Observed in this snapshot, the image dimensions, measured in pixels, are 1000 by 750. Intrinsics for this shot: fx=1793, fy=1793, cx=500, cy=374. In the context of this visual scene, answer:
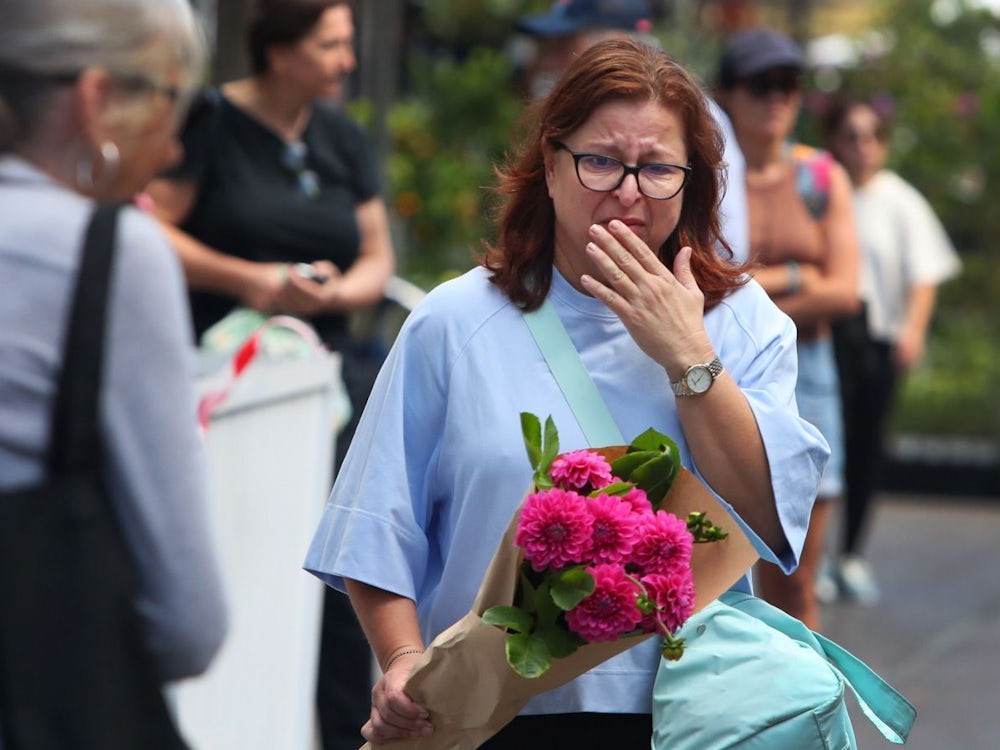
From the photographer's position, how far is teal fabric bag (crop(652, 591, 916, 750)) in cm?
254

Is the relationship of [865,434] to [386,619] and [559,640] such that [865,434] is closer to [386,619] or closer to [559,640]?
[386,619]

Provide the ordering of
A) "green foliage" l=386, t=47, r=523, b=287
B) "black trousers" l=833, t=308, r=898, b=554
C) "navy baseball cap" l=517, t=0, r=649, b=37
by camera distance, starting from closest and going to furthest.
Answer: "navy baseball cap" l=517, t=0, r=649, b=37
"black trousers" l=833, t=308, r=898, b=554
"green foliage" l=386, t=47, r=523, b=287

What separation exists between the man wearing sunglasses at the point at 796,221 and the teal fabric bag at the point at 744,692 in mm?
2871

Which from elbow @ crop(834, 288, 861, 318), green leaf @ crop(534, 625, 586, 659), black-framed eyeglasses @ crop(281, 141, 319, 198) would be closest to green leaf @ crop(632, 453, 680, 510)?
green leaf @ crop(534, 625, 586, 659)

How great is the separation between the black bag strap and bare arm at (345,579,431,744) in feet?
2.40

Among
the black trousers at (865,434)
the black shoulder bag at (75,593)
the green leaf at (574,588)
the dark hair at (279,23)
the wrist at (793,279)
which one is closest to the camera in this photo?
the black shoulder bag at (75,593)

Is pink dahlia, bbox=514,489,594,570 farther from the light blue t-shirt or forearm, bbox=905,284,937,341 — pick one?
forearm, bbox=905,284,937,341

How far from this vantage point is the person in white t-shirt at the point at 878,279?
843 centimetres

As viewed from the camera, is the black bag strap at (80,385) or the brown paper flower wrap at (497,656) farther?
the brown paper flower wrap at (497,656)

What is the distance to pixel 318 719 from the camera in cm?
506

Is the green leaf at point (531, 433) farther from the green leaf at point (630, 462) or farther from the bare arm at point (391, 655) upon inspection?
the bare arm at point (391, 655)

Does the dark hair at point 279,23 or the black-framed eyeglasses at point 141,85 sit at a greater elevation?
the black-framed eyeglasses at point 141,85

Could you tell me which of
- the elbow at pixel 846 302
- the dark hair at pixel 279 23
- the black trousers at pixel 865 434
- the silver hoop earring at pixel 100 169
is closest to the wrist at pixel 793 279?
the elbow at pixel 846 302

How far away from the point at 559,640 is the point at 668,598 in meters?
0.16
